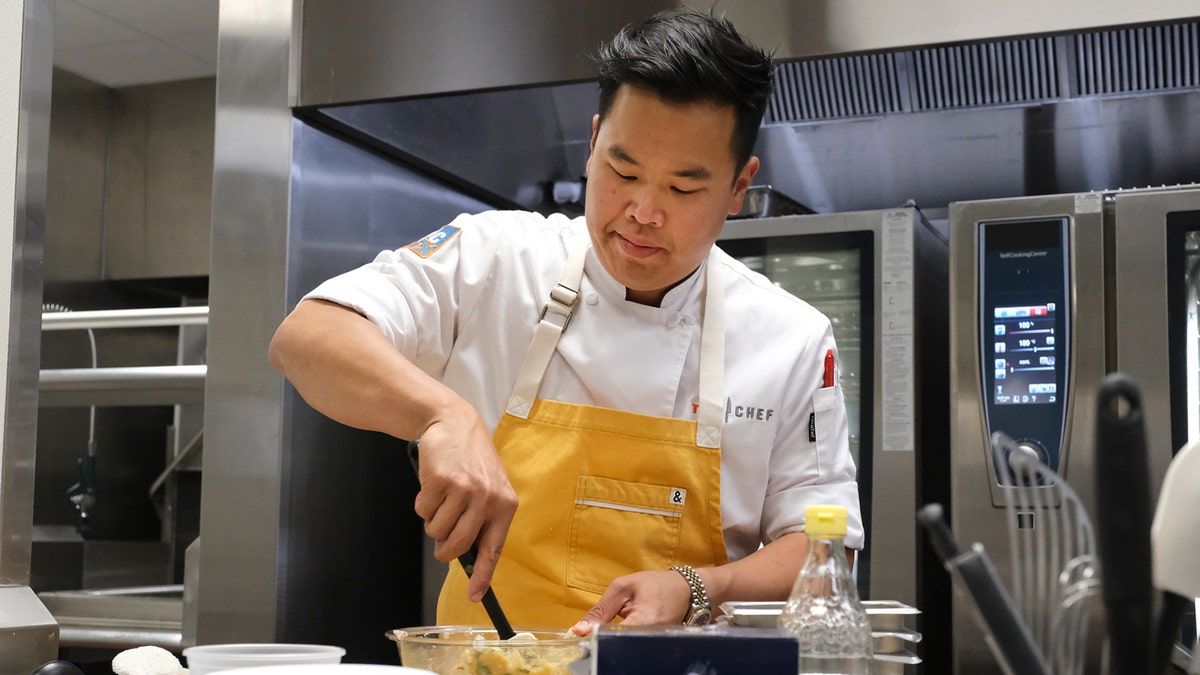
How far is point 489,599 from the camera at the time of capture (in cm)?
103

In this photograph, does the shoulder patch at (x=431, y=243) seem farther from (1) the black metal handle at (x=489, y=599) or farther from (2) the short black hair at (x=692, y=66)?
A: (1) the black metal handle at (x=489, y=599)

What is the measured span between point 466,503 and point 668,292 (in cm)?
68

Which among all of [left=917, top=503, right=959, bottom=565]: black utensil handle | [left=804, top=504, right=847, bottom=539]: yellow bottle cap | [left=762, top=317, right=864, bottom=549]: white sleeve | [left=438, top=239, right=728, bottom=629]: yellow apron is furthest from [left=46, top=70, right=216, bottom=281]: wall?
[left=917, top=503, right=959, bottom=565]: black utensil handle

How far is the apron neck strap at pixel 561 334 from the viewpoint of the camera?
1.60 m

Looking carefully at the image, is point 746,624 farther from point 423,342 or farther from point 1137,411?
point 423,342

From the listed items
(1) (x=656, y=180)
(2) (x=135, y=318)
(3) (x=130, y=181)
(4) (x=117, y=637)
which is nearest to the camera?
(1) (x=656, y=180)

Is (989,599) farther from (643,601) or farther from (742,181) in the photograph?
(742,181)

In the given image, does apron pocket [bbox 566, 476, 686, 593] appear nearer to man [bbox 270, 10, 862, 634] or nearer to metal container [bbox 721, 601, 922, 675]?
man [bbox 270, 10, 862, 634]

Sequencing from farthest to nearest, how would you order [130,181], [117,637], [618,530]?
[130,181] < [117,637] < [618,530]

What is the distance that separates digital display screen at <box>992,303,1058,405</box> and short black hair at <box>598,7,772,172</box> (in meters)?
0.80

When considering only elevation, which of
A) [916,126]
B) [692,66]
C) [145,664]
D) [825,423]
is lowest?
[145,664]

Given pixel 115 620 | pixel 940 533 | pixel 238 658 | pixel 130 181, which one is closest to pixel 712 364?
pixel 238 658

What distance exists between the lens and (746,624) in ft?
2.95

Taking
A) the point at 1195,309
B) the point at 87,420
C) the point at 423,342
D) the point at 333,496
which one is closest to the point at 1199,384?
the point at 1195,309
